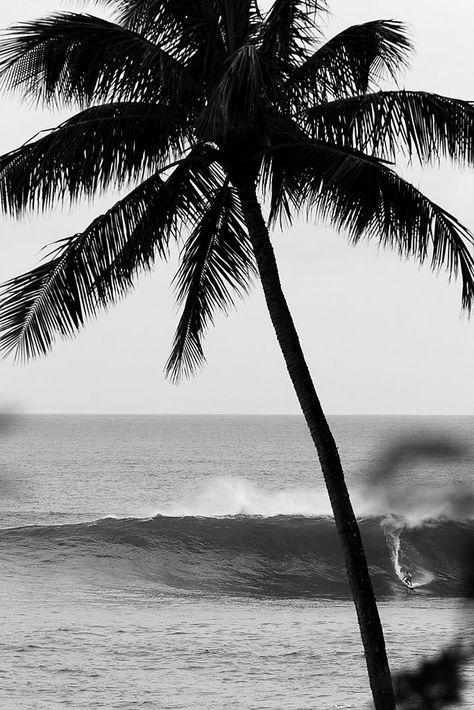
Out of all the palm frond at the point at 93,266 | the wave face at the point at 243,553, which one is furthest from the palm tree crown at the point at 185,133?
the wave face at the point at 243,553

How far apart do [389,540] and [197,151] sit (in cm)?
2017

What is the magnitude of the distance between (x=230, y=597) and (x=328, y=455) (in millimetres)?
14222

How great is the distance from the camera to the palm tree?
22.9 ft

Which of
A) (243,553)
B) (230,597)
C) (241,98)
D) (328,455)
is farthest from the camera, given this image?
(243,553)

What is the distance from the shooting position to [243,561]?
24.5 meters

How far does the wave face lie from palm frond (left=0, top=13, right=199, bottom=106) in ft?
49.3

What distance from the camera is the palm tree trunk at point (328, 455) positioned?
686cm

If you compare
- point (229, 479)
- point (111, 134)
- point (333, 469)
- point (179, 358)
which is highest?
point (111, 134)

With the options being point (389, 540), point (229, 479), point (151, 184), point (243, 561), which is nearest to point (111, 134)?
point (151, 184)

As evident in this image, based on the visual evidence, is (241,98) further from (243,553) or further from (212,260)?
(243,553)

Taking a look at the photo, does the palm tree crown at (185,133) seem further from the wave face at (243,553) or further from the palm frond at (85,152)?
the wave face at (243,553)

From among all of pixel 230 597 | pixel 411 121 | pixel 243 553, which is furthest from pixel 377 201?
pixel 243 553

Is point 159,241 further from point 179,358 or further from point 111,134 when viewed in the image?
point 179,358

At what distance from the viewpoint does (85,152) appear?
23.6 ft
